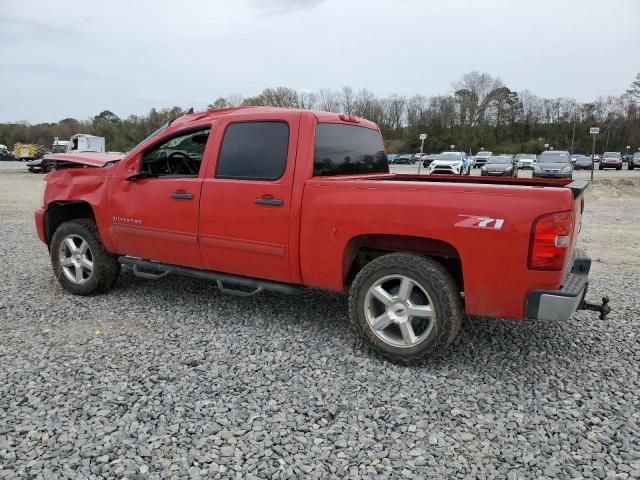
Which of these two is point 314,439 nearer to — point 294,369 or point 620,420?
point 294,369

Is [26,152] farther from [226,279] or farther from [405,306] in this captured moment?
[405,306]

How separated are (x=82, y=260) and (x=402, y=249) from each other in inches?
134

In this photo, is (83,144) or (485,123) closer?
(83,144)

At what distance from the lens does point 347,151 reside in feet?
14.9

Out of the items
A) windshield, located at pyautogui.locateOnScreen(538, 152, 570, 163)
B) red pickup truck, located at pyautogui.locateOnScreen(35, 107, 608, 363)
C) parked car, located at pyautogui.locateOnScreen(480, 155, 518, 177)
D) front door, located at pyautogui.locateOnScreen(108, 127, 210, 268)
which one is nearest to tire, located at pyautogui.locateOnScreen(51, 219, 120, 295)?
red pickup truck, located at pyautogui.locateOnScreen(35, 107, 608, 363)

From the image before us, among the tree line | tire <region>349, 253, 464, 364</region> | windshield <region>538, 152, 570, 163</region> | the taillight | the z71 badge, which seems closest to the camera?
the taillight

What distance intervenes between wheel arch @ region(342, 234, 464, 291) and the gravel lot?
636mm

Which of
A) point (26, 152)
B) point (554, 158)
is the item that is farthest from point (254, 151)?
point (26, 152)

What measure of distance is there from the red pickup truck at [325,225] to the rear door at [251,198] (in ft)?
0.04

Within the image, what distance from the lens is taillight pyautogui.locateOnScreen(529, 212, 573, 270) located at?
3105mm

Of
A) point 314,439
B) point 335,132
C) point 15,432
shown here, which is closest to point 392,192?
point 335,132

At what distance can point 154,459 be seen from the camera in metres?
2.62

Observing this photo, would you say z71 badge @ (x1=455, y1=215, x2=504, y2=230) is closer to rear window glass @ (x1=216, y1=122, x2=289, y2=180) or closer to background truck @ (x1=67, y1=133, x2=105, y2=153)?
rear window glass @ (x1=216, y1=122, x2=289, y2=180)

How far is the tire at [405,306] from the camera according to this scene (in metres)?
3.49
